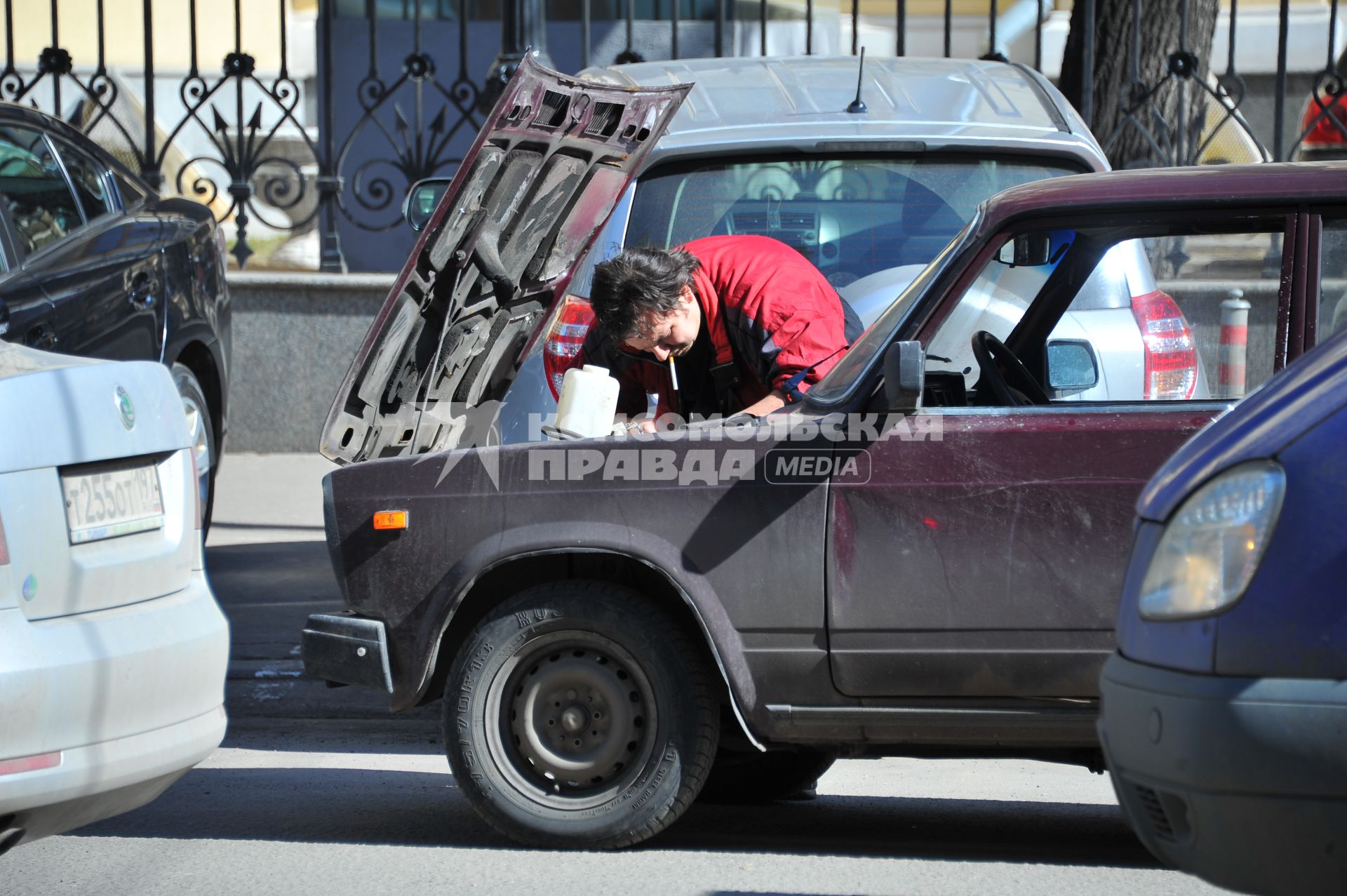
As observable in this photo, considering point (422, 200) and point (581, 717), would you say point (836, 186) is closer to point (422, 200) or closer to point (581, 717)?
point (422, 200)

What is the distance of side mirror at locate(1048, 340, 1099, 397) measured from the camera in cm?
442

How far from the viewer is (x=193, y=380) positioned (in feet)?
24.0

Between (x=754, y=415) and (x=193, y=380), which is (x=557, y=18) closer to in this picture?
(x=193, y=380)

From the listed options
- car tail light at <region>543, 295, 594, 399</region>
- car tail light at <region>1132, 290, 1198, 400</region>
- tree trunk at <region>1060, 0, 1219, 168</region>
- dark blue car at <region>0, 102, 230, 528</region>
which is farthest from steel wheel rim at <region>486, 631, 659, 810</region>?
tree trunk at <region>1060, 0, 1219, 168</region>

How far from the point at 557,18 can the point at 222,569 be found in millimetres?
7319

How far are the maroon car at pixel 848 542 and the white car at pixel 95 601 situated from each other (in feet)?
2.24

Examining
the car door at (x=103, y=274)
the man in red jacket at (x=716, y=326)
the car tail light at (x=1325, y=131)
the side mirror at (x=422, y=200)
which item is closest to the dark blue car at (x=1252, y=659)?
the man in red jacket at (x=716, y=326)

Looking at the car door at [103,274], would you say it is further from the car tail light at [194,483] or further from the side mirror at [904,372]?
the side mirror at [904,372]

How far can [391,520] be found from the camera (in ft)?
14.1

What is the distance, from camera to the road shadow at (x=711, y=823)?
435 centimetres

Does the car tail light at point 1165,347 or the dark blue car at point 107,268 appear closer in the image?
the car tail light at point 1165,347

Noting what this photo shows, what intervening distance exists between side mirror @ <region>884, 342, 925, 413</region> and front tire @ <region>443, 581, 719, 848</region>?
2.84ft

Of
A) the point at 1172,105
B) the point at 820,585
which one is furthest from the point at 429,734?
the point at 1172,105

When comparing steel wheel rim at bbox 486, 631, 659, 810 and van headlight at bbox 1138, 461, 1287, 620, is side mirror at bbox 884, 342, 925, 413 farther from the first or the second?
van headlight at bbox 1138, 461, 1287, 620
